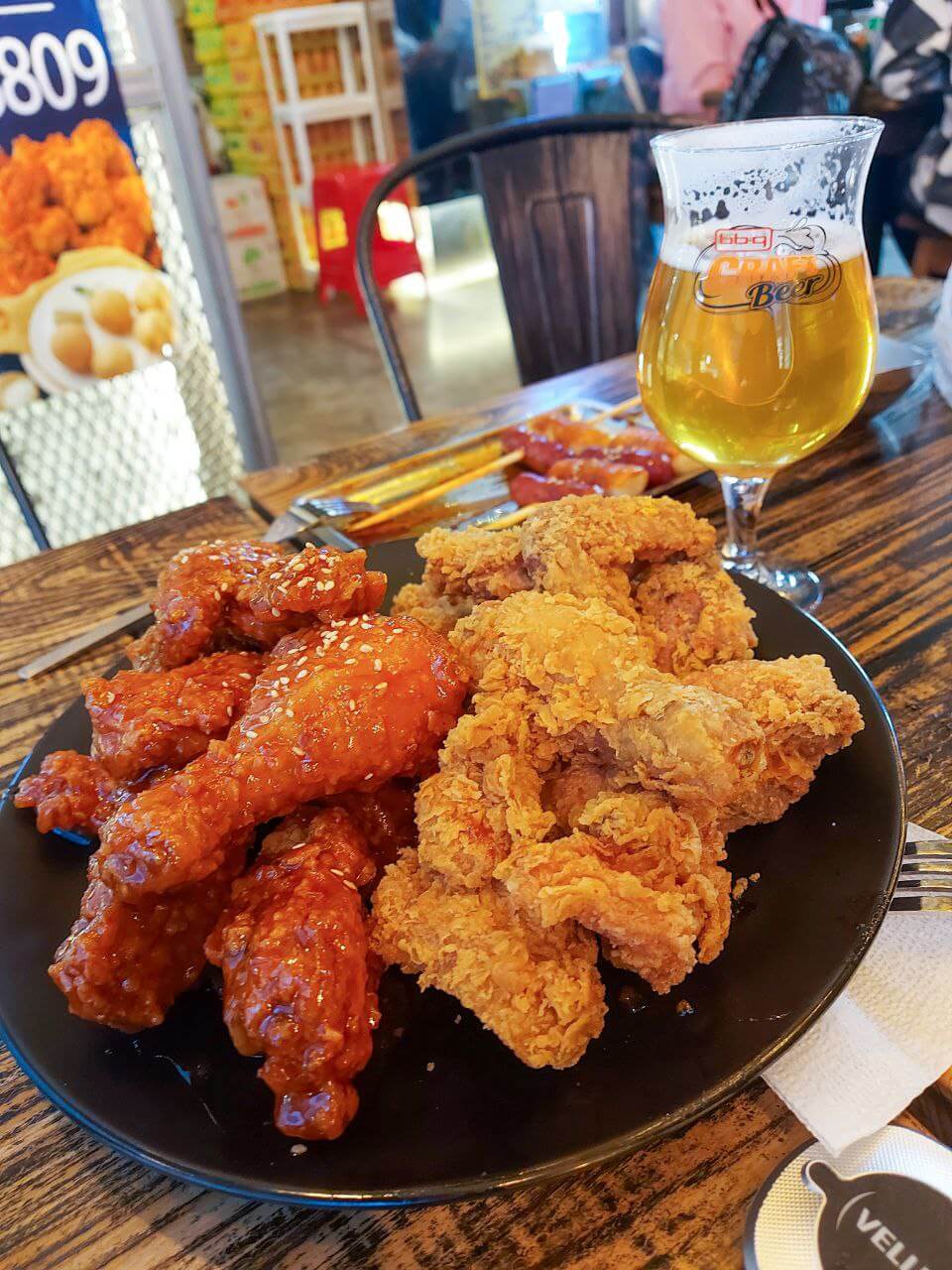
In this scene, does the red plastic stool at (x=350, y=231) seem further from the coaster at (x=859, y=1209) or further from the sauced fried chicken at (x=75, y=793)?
the coaster at (x=859, y=1209)

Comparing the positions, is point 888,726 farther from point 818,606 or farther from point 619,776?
point 818,606

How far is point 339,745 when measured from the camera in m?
0.80

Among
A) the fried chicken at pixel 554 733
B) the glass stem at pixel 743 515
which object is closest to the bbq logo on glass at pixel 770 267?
the glass stem at pixel 743 515

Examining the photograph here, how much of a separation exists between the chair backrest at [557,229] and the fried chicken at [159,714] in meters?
1.56

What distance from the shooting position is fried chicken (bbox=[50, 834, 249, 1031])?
695 mm

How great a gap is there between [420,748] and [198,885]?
23 cm

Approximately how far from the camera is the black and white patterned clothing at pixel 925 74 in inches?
145

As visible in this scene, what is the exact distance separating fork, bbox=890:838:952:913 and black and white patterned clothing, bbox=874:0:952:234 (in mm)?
3925

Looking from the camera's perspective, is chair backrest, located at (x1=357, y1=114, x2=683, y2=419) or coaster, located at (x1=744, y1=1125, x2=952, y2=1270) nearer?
coaster, located at (x1=744, y1=1125, x2=952, y2=1270)

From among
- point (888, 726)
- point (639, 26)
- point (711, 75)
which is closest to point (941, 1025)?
point (888, 726)

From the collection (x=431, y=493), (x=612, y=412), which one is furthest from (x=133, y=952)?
(x=612, y=412)

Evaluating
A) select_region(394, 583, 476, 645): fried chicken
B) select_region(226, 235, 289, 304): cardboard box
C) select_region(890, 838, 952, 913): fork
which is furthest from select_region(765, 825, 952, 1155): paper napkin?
select_region(226, 235, 289, 304): cardboard box

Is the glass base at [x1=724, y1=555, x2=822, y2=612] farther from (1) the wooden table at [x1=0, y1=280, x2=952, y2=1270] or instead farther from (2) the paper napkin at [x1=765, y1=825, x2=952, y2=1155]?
(2) the paper napkin at [x1=765, y1=825, x2=952, y2=1155]

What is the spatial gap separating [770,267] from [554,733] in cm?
69
